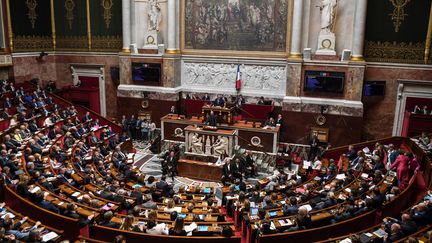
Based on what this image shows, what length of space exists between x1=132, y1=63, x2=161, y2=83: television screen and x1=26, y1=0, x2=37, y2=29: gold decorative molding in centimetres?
700

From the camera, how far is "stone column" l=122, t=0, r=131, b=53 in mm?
22016

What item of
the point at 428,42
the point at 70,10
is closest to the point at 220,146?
the point at 428,42

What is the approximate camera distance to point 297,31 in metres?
19.7

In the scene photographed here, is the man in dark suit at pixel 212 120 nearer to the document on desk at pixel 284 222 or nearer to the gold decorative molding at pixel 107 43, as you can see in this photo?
the gold decorative molding at pixel 107 43

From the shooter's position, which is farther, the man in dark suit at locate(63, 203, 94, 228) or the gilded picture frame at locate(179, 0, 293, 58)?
the gilded picture frame at locate(179, 0, 293, 58)

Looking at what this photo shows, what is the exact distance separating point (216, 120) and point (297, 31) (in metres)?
6.57

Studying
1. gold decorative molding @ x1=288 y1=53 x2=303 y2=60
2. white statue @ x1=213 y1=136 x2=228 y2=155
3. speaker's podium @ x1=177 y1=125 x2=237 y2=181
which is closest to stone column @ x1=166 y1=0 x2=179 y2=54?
speaker's podium @ x1=177 y1=125 x2=237 y2=181

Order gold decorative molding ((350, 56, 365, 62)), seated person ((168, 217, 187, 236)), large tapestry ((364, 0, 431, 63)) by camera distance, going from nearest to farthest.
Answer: seated person ((168, 217, 187, 236)), large tapestry ((364, 0, 431, 63)), gold decorative molding ((350, 56, 365, 62))

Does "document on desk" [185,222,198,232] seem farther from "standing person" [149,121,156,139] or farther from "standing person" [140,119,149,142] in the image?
"standing person" [149,121,156,139]

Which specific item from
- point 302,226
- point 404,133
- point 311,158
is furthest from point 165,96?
point 302,226

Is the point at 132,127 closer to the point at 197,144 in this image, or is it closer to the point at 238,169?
the point at 197,144

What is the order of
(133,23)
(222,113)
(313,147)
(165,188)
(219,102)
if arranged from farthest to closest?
(133,23) < (219,102) < (222,113) < (313,147) < (165,188)

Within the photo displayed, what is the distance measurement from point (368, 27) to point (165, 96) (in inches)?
462

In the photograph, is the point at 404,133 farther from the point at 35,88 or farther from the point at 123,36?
the point at 35,88
